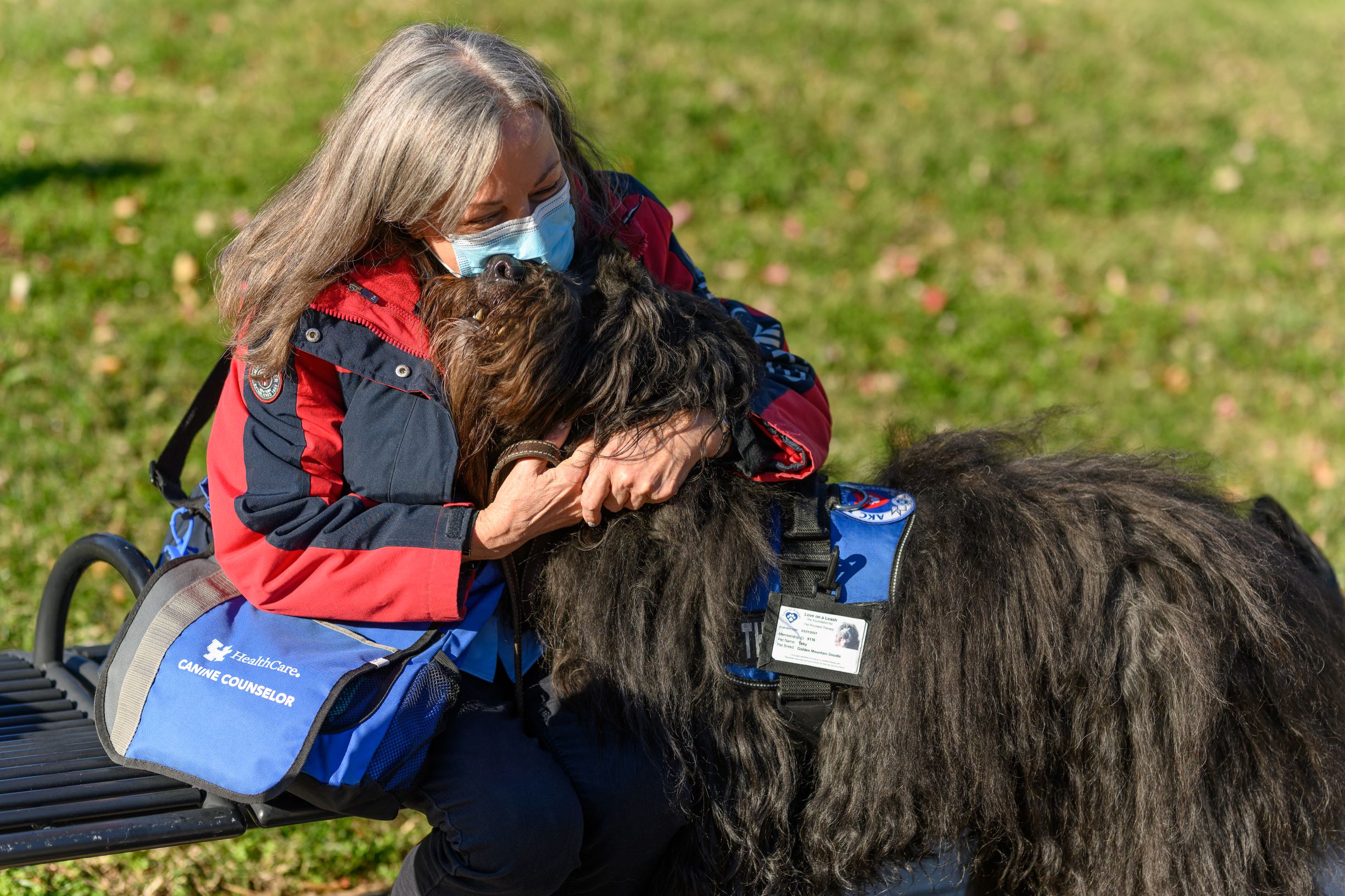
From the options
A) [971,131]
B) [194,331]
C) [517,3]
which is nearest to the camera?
[194,331]

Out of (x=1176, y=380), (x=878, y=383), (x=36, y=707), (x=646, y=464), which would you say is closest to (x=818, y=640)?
(x=646, y=464)

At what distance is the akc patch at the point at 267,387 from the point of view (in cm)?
218

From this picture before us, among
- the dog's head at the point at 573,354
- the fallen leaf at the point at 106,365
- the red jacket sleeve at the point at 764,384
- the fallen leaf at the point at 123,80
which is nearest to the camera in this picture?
the dog's head at the point at 573,354

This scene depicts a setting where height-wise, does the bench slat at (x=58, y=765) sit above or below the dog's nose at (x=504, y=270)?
below

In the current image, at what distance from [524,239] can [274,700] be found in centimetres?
95

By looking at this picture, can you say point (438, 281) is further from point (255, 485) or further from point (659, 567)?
point (659, 567)

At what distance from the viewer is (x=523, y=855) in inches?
79.8

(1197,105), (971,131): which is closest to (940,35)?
(971,131)

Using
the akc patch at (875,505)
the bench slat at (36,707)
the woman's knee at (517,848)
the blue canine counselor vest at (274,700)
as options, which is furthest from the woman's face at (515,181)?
the bench slat at (36,707)

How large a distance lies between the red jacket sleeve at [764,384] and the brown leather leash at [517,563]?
38 centimetres

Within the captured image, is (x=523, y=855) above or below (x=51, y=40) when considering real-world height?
below

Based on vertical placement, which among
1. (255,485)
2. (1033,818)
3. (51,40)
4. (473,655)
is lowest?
(1033,818)

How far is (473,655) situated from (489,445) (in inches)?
16.5

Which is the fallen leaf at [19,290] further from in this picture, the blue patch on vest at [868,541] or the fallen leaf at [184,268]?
the blue patch on vest at [868,541]
